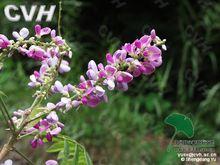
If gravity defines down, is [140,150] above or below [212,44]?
below

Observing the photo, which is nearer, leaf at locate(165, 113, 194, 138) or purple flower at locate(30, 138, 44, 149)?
purple flower at locate(30, 138, 44, 149)

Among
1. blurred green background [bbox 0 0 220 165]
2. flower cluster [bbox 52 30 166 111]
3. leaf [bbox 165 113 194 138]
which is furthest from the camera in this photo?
blurred green background [bbox 0 0 220 165]

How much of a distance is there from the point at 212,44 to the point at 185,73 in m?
0.38

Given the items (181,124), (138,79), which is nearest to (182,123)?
(181,124)

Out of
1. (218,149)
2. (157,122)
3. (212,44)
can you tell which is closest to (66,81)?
(157,122)

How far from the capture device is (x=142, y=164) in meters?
3.14

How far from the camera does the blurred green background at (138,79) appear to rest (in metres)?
3.34

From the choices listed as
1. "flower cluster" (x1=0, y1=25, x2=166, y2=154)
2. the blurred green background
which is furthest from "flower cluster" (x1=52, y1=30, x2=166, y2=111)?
the blurred green background

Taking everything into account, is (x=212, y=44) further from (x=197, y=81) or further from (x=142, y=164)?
(x=142, y=164)

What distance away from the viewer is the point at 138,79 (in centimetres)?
427

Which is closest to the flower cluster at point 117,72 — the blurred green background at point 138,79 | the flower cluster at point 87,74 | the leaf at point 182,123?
the flower cluster at point 87,74

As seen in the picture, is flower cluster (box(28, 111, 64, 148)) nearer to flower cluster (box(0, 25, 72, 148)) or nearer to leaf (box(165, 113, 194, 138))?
flower cluster (box(0, 25, 72, 148))

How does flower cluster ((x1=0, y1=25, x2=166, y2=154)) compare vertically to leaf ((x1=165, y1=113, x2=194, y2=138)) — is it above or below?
above

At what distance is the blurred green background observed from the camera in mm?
3338
